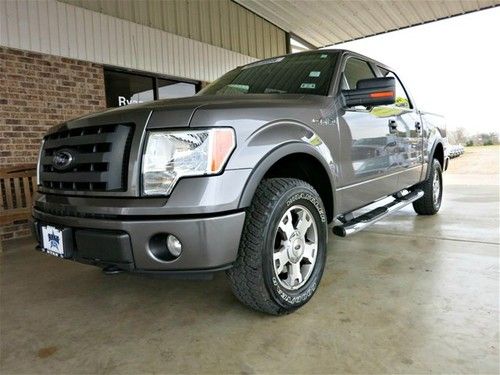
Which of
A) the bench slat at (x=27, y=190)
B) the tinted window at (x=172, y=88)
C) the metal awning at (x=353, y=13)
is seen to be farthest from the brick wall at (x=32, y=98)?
the metal awning at (x=353, y=13)

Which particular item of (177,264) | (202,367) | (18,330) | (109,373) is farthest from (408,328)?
(18,330)

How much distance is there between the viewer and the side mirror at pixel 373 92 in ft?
8.77

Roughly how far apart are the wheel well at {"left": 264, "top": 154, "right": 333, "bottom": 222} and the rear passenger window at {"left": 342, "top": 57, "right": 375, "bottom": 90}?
75 cm

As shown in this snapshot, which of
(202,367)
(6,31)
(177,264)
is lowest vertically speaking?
(202,367)

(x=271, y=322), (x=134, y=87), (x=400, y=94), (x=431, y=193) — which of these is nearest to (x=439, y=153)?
(x=431, y=193)

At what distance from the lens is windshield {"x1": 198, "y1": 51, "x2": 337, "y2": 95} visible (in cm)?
284

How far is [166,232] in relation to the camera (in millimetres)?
1806

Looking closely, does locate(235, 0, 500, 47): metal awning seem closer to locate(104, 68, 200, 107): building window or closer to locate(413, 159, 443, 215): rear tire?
locate(104, 68, 200, 107): building window

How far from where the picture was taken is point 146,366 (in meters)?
1.82

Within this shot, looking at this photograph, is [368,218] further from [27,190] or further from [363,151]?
[27,190]

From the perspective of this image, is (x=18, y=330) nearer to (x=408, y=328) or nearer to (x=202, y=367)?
(x=202, y=367)

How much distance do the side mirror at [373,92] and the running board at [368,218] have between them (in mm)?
882

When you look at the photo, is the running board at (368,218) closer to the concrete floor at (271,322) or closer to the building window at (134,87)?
the concrete floor at (271,322)

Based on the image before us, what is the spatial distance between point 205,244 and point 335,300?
3.56ft
